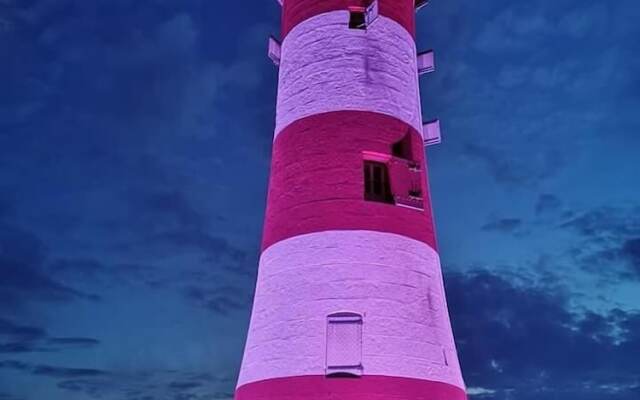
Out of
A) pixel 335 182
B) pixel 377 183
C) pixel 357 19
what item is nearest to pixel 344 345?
pixel 335 182

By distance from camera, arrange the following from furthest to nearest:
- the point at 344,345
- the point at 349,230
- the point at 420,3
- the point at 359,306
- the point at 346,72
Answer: the point at 420,3, the point at 346,72, the point at 349,230, the point at 359,306, the point at 344,345

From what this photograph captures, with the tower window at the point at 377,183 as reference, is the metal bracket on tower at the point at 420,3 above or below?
above

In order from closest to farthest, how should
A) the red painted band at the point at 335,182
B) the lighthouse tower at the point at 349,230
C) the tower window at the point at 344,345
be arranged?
the tower window at the point at 344,345, the lighthouse tower at the point at 349,230, the red painted band at the point at 335,182

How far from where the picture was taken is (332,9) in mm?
16344

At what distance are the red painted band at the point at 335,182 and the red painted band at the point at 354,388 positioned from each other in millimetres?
3059

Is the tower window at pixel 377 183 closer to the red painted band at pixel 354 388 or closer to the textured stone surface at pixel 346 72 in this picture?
the textured stone surface at pixel 346 72

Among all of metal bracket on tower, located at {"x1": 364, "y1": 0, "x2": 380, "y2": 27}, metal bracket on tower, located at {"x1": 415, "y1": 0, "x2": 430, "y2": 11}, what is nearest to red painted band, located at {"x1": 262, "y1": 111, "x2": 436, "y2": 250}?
metal bracket on tower, located at {"x1": 364, "y1": 0, "x2": 380, "y2": 27}

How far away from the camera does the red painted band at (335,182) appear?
1460 centimetres

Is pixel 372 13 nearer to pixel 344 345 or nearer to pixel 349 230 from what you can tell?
pixel 349 230

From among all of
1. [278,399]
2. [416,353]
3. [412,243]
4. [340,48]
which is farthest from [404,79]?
[278,399]

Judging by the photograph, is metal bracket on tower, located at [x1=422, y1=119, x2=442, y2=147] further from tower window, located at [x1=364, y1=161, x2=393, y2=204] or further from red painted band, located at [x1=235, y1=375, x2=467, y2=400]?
red painted band, located at [x1=235, y1=375, x2=467, y2=400]

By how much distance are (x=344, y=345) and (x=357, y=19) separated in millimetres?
7645

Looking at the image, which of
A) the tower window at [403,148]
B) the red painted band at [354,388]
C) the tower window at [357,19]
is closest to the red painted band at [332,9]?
the tower window at [357,19]

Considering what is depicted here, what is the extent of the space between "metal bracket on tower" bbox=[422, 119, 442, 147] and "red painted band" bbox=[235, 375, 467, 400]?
6.18 metres
